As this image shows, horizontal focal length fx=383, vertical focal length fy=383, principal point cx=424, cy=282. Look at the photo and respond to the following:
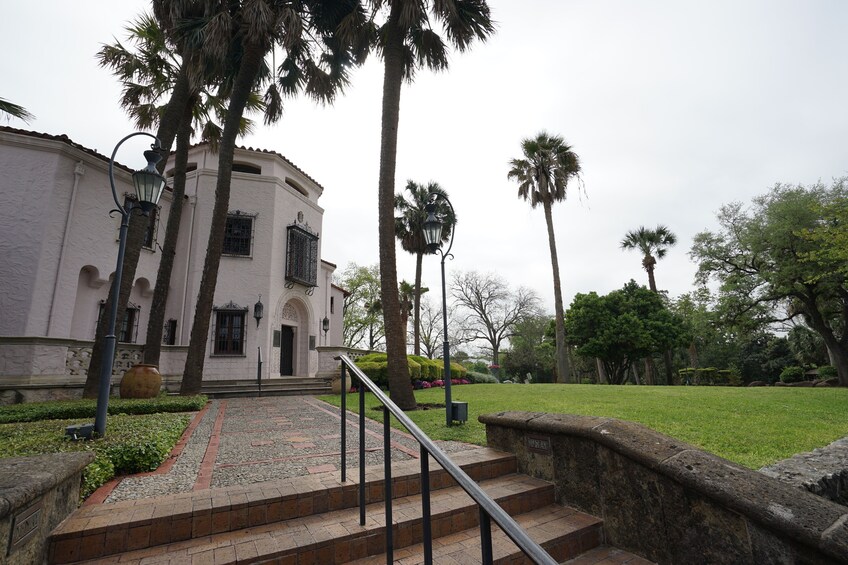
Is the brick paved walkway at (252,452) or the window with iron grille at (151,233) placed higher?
the window with iron grille at (151,233)

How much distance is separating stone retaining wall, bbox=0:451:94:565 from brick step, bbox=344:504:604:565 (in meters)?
1.77

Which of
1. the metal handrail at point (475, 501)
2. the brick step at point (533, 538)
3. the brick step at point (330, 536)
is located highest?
the metal handrail at point (475, 501)

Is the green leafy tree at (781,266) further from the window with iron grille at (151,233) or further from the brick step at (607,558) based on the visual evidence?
the window with iron grille at (151,233)

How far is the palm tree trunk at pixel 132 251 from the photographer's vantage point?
8.50 meters

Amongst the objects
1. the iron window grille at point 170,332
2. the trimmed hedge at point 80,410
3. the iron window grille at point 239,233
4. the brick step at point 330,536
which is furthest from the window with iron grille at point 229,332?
the brick step at point 330,536

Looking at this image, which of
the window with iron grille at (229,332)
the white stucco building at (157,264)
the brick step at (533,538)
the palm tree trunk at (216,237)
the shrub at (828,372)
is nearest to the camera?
the brick step at (533,538)

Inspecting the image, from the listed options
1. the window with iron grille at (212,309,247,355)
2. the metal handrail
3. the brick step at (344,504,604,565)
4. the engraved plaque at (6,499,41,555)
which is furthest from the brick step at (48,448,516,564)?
the window with iron grille at (212,309,247,355)

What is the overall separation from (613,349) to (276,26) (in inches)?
896

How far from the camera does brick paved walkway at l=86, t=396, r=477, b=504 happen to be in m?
3.31

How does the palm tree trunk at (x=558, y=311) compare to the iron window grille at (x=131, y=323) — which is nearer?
the iron window grille at (x=131, y=323)

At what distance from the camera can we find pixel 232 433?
5.71m

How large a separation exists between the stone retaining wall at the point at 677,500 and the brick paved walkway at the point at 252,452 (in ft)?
5.10

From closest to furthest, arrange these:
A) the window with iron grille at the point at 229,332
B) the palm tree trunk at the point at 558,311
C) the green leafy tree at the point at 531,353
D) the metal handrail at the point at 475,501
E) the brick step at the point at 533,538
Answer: the metal handrail at the point at 475,501
the brick step at the point at 533,538
the window with iron grille at the point at 229,332
the palm tree trunk at the point at 558,311
the green leafy tree at the point at 531,353

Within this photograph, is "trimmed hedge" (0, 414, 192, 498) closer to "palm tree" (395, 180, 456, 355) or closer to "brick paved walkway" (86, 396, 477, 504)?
"brick paved walkway" (86, 396, 477, 504)
